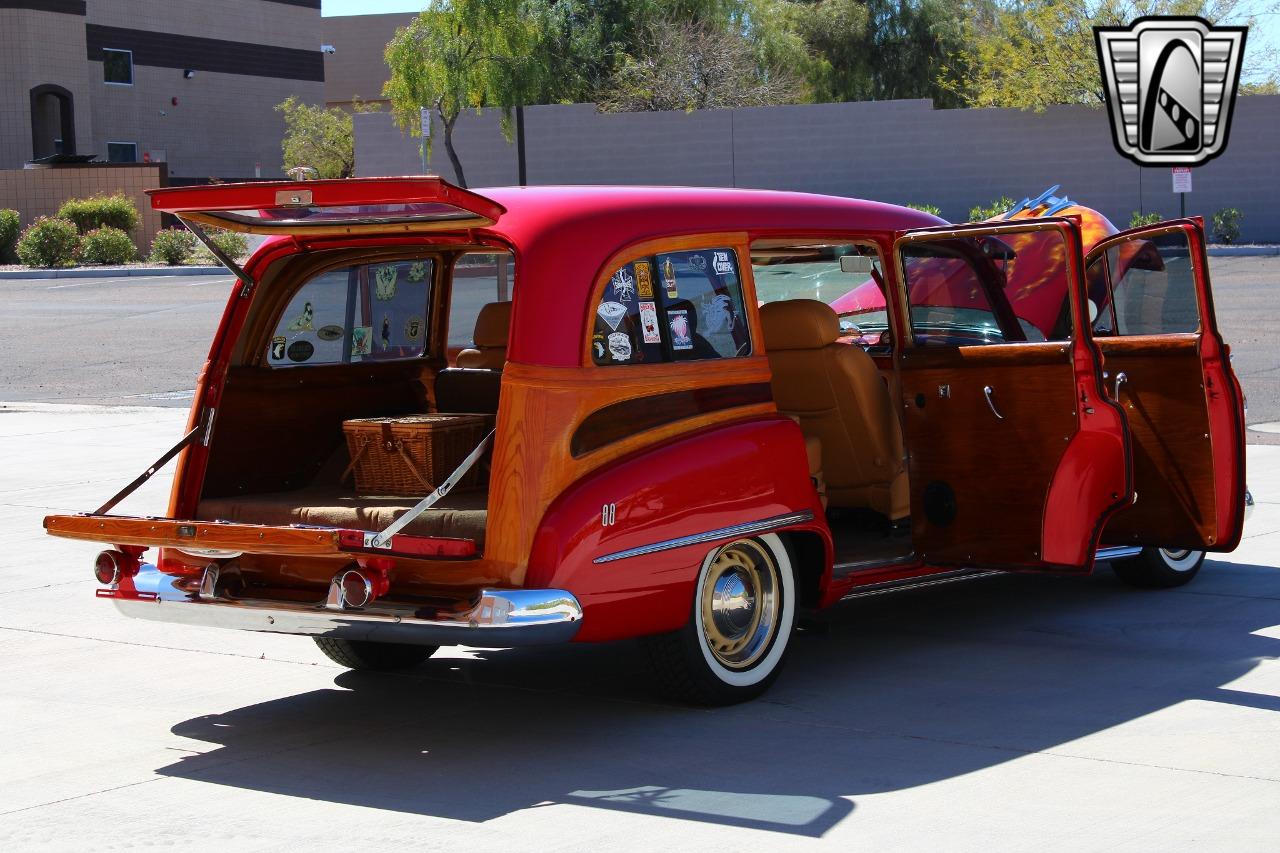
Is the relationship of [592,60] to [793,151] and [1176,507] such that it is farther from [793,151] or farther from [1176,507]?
[1176,507]

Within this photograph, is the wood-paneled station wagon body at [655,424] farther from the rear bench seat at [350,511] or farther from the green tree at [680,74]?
the green tree at [680,74]

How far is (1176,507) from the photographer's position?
24.6 feet

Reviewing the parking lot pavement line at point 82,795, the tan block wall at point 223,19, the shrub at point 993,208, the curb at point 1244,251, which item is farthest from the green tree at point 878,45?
the parking lot pavement line at point 82,795

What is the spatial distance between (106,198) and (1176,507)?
1538 inches

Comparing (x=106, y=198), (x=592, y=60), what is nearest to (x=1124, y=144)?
(x=592, y=60)

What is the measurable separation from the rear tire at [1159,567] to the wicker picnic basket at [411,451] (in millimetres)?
3440

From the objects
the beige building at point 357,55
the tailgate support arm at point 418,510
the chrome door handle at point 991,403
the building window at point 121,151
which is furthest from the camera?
the beige building at point 357,55

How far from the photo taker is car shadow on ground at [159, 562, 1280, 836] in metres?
5.39

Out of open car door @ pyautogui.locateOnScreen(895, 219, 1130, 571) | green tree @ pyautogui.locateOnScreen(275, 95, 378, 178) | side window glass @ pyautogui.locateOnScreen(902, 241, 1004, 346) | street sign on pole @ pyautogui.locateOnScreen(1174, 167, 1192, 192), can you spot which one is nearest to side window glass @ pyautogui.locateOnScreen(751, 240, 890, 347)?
side window glass @ pyautogui.locateOnScreen(902, 241, 1004, 346)

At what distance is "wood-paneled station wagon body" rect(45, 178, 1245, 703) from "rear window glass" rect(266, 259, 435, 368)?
1 cm

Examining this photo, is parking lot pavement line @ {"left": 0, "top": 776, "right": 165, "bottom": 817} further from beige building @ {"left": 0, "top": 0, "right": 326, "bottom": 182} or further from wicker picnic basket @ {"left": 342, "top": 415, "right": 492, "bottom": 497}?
beige building @ {"left": 0, "top": 0, "right": 326, "bottom": 182}

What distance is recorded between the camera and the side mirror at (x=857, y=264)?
760 centimetres

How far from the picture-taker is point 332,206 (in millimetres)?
5914

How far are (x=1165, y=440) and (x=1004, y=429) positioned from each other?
0.92 meters
